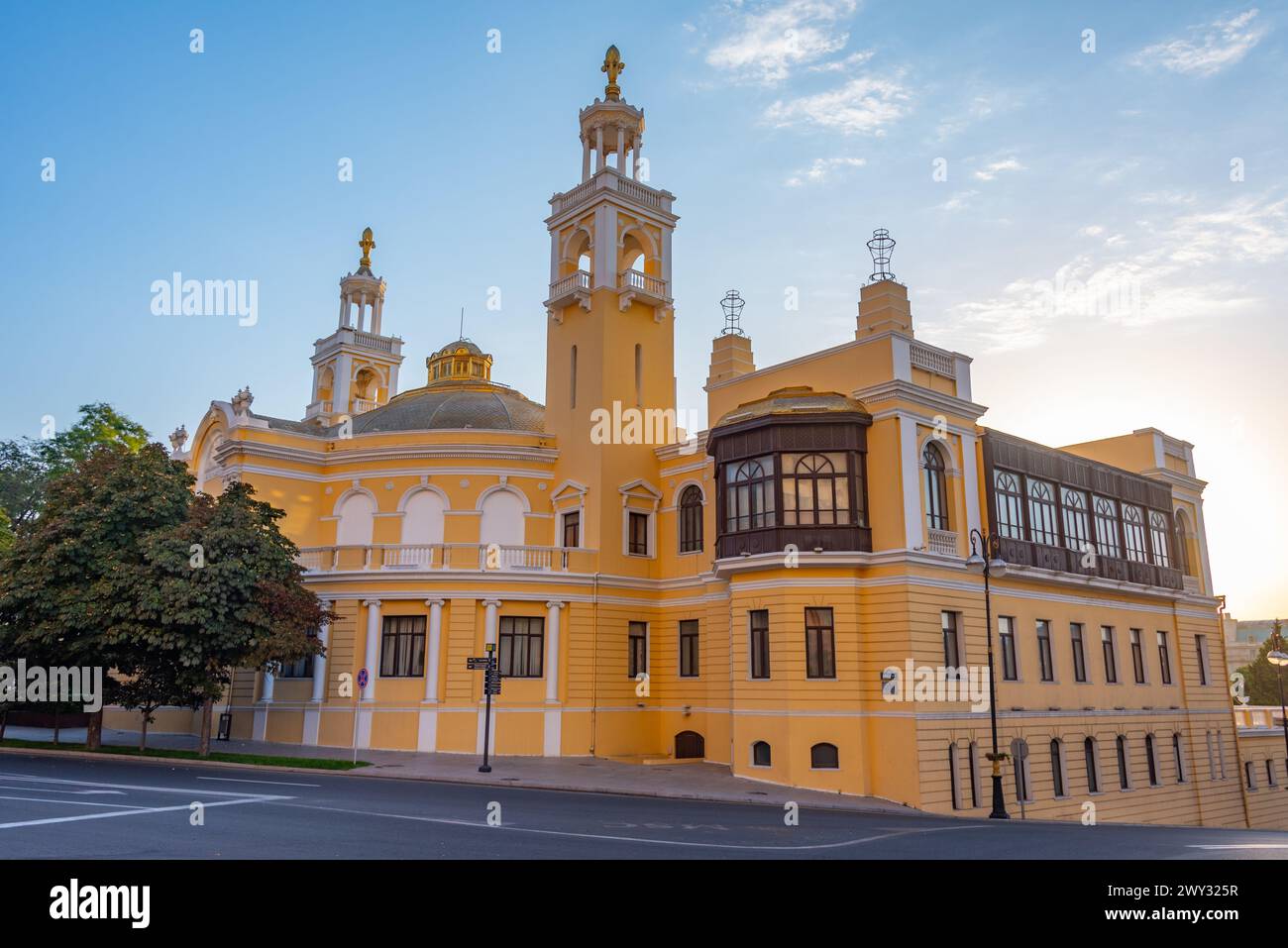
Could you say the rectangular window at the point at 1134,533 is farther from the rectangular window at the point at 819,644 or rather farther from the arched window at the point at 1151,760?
the rectangular window at the point at 819,644

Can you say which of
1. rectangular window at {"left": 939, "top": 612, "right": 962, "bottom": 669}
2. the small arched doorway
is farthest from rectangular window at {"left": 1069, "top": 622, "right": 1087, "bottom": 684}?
the small arched doorway

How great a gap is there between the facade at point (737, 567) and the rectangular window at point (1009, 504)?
118mm

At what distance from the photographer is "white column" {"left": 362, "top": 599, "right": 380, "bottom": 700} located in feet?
104

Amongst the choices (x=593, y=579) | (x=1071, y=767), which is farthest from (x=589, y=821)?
(x=1071, y=767)

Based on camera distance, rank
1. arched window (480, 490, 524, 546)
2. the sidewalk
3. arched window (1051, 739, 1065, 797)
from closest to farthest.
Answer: the sidewalk → arched window (1051, 739, 1065, 797) → arched window (480, 490, 524, 546)

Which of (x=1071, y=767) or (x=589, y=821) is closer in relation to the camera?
(x=589, y=821)

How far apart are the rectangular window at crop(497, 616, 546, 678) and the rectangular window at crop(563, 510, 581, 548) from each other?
4123mm

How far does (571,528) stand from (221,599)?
1324 cm

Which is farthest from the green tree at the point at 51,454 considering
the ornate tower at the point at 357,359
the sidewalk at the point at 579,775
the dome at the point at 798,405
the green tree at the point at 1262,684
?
the green tree at the point at 1262,684

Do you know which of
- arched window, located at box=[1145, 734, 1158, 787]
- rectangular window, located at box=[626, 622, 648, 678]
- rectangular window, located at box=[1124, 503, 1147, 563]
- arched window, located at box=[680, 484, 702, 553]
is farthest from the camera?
rectangular window, located at box=[1124, 503, 1147, 563]

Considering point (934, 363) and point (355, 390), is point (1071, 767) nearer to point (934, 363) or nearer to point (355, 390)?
point (934, 363)

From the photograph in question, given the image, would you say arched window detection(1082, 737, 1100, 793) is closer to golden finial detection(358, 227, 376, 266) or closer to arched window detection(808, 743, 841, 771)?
arched window detection(808, 743, 841, 771)

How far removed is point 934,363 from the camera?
28109 millimetres
